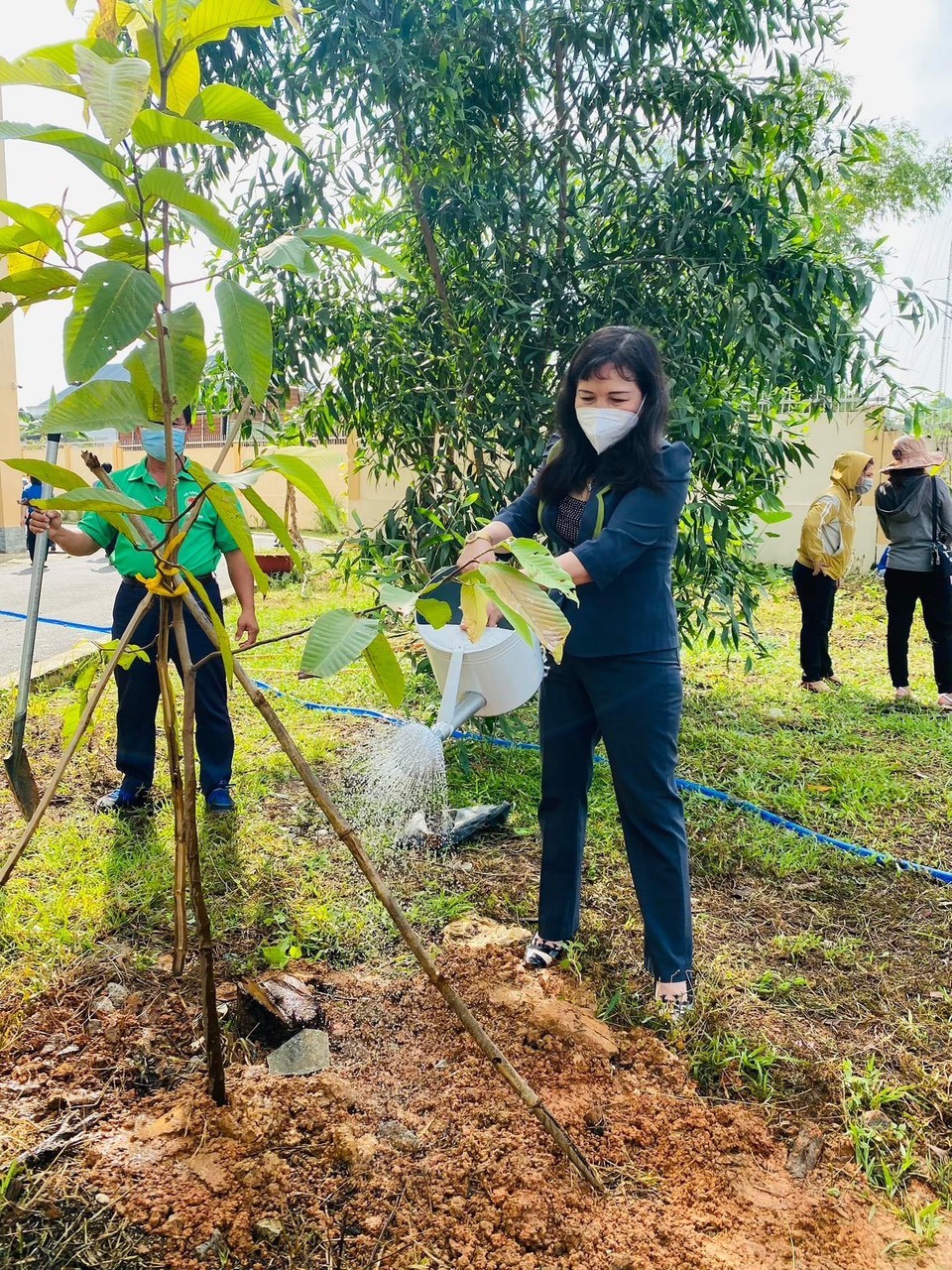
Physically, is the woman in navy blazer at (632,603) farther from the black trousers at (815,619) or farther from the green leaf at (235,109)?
the black trousers at (815,619)

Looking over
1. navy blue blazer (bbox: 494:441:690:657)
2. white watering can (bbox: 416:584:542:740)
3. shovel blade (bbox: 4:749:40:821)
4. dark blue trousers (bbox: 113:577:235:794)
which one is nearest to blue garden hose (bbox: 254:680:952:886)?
dark blue trousers (bbox: 113:577:235:794)

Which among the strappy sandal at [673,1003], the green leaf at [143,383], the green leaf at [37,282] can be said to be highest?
the green leaf at [37,282]

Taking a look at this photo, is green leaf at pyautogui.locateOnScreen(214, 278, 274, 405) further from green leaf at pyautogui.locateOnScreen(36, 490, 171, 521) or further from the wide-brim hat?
the wide-brim hat

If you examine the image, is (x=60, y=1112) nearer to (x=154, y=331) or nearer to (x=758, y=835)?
(x=154, y=331)

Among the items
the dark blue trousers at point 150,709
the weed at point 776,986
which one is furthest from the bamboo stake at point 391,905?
the dark blue trousers at point 150,709

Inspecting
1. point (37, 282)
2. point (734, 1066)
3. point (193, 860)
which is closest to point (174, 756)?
point (193, 860)

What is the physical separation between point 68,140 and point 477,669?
2038 millimetres

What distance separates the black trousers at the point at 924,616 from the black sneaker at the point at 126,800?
4155mm

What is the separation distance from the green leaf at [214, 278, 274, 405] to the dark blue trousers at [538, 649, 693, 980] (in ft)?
4.14

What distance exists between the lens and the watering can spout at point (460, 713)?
274 centimetres

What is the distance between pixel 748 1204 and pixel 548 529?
1.50m

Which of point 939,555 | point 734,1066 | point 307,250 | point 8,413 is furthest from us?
point 8,413

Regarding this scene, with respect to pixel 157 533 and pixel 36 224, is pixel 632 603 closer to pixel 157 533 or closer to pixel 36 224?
pixel 36 224

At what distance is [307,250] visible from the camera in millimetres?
1234
